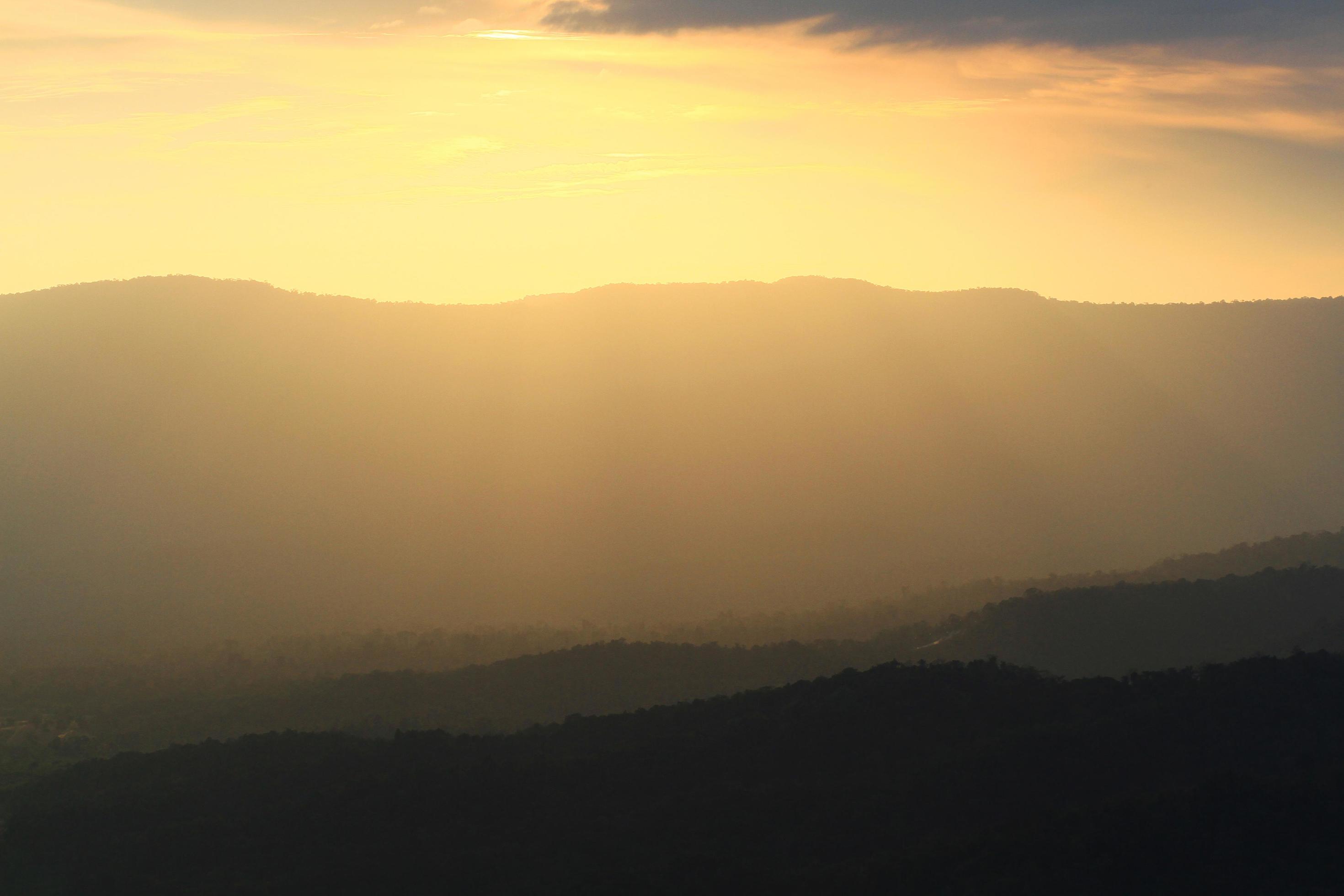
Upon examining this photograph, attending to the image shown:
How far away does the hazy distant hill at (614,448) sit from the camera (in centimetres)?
4662

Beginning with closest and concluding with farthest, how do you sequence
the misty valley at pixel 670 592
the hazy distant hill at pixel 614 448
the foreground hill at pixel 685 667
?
the misty valley at pixel 670 592
the foreground hill at pixel 685 667
the hazy distant hill at pixel 614 448

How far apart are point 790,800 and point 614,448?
4404cm

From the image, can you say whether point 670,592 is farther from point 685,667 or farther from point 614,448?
point 685,667

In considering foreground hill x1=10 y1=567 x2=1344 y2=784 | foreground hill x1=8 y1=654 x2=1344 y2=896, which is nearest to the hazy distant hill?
foreground hill x1=10 y1=567 x2=1344 y2=784

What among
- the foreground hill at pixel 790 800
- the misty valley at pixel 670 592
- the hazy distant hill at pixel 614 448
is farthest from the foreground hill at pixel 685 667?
the hazy distant hill at pixel 614 448

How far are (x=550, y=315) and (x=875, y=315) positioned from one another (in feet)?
73.0

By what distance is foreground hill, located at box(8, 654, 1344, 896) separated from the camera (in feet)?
41.3

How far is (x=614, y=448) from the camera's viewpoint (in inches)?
2328

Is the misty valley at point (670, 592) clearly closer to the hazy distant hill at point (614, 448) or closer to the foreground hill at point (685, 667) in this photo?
the foreground hill at point (685, 667)

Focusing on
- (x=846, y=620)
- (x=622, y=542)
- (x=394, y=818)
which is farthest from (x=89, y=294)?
(x=394, y=818)

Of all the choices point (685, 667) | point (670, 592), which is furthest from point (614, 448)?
point (685, 667)

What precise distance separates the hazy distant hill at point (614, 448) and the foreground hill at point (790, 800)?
2272 centimetres

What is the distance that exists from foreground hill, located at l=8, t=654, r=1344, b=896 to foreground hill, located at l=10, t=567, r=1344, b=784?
3680mm

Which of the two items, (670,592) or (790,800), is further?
Answer: (670,592)
